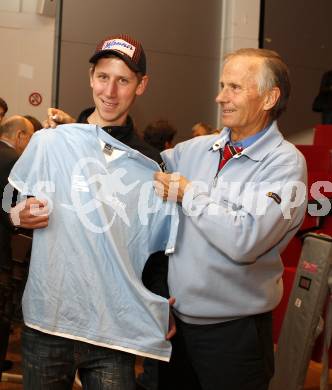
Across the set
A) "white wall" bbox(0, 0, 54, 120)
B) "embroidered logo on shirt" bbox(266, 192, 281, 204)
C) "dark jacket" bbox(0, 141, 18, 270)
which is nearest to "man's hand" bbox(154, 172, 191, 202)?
"embroidered logo on shirt" bbox(266, 192, 281, 204)

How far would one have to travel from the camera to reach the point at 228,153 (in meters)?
1.84

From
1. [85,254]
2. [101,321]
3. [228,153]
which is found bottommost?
[101,321]

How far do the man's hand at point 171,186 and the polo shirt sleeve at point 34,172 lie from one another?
31 cm

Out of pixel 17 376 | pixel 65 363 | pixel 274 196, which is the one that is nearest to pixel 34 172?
pixel 65 363

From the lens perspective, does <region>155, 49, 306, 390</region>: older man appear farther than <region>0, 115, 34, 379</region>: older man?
No

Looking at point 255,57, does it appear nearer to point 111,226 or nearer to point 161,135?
point 111,226

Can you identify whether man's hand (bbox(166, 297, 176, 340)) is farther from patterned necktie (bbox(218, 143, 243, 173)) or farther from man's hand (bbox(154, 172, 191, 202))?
patterned necktie (bbox(218, 143, 243, 173))

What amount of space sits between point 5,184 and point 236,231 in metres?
1.58

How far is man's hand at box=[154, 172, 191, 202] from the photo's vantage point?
66.4 inches

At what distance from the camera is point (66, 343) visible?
1.62 meters

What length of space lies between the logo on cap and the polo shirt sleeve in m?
0.31

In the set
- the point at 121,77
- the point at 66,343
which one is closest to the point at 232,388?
the point at 66,343

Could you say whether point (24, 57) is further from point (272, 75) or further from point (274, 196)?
point (274, 196)

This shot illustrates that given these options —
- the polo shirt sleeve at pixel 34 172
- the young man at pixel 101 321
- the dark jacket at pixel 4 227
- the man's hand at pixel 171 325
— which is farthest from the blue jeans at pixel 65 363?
the dark jacket at pixel 4 227
